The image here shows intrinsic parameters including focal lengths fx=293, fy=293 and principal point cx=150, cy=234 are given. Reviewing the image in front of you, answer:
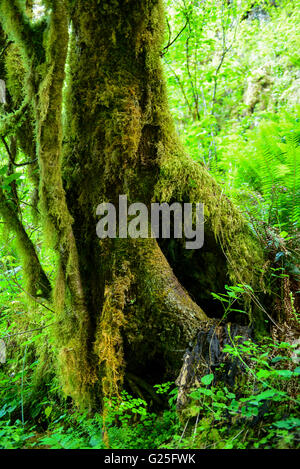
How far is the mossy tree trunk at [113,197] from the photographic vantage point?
6.68 ft

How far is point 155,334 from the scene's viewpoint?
210cm

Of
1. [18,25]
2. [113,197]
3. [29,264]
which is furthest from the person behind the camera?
[29,264]

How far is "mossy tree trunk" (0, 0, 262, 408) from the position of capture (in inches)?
80.1

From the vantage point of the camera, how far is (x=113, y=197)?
2199mm

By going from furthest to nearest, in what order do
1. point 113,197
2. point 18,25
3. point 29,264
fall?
1. point 29,264
2. point 113,197
3. point 18,25

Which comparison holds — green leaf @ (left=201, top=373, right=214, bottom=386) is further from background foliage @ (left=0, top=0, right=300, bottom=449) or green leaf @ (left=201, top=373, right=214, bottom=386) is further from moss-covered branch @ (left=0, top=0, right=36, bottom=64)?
moss-covered branch @ (left=0, top=0, right=36, bottom=64)

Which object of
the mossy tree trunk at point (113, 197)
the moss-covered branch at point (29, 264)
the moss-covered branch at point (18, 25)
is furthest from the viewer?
the moss-covered branch at point (29, 264)

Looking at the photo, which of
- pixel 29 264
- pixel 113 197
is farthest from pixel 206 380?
pixel 29 264

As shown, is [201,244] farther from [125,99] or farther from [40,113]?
[40,113]

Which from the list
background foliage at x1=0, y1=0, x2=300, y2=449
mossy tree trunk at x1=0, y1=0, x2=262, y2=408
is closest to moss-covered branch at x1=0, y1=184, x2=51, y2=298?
background foliage at x1=0, y1=0, x2=300, y2=449

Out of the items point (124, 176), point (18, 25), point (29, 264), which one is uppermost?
point (18, 25)

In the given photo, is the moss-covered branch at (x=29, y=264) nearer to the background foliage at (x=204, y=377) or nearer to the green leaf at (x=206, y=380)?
the background foliage at (x=204, y=377)

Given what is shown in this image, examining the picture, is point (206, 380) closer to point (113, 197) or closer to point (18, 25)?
point (113, 197)

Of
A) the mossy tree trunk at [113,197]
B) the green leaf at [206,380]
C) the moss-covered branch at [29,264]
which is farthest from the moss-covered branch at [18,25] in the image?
the green leaf at [206,380]
